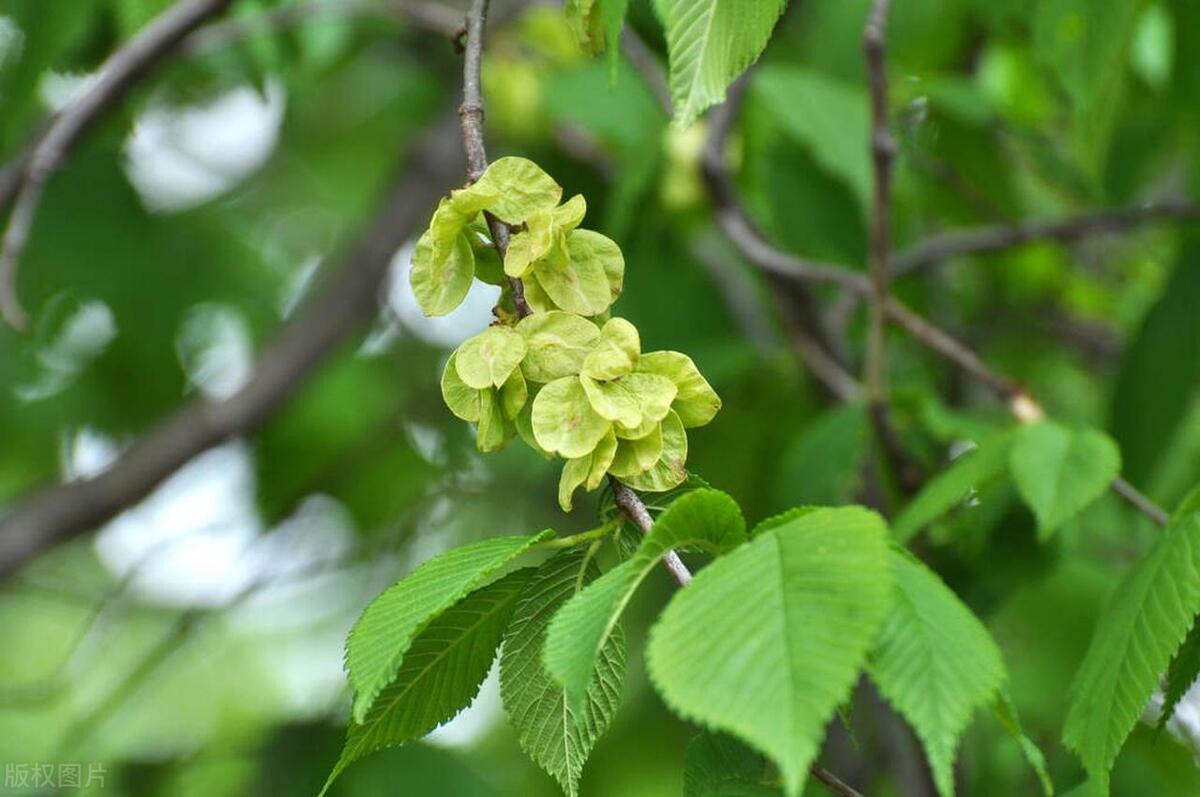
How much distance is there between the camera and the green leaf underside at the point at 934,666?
0.58 m

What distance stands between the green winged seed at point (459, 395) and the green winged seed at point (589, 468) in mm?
61

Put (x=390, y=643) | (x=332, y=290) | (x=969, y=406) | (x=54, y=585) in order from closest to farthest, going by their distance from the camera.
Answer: (x=390, y=643) < (x=969, y=406) < (x=332, y=290) < (x=54, y=585)

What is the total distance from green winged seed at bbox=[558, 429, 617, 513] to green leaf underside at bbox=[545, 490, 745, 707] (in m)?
0.06

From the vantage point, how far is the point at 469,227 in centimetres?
73

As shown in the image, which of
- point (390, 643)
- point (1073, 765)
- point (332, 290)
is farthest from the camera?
point (332, 290)

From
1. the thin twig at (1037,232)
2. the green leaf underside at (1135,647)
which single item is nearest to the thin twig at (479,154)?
the green leaf underside at (1135,647)

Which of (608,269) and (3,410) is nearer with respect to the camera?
(608,269)

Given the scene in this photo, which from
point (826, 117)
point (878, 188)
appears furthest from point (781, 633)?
point (826, 117)

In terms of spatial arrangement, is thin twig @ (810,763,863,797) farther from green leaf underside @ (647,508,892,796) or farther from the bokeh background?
the bokeh background

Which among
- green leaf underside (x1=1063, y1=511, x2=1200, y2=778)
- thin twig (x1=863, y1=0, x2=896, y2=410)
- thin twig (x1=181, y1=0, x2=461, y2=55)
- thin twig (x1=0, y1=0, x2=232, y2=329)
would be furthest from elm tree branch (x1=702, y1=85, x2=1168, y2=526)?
thin twig (x1=0, y1=0, x2=232, y2=329)

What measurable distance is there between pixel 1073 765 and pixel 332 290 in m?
1.58

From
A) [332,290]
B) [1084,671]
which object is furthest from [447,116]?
[1084,671]

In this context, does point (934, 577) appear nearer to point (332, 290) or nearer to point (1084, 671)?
point (1084, 671)

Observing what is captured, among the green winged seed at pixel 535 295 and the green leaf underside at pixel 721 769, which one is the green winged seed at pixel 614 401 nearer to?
the green winged seed at pixel 535 295
